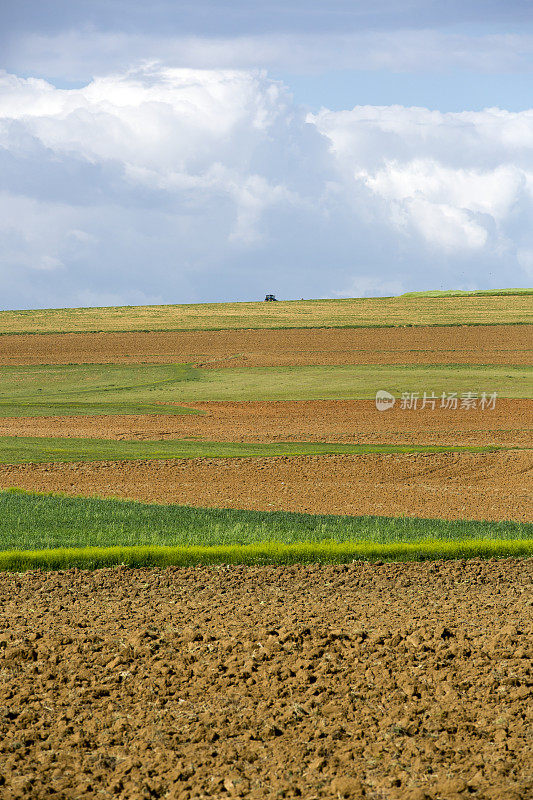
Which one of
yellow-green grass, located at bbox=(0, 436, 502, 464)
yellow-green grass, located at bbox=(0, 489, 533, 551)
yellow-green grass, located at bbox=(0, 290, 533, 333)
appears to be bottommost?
yellow-green grass, located at bbox=(0, 489, 533, 551)

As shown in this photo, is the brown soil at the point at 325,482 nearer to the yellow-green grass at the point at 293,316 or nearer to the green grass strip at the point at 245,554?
the green grass strip at the point at 245,554

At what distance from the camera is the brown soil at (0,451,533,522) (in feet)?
58.9

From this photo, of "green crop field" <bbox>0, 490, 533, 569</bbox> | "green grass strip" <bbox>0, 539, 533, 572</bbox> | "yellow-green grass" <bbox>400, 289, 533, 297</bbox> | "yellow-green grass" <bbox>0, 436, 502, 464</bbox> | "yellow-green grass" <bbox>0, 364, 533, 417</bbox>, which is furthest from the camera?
"yellow-green grass" <bbox>400, 289, 533, 297</bbox>

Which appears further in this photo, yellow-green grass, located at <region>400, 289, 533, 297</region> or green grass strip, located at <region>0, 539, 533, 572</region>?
yellow-green grass, located at <region>400, 289, 533, 297</region>

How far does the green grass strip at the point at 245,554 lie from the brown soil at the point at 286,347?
3843 cm

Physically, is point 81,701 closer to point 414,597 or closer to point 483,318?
point 414,597

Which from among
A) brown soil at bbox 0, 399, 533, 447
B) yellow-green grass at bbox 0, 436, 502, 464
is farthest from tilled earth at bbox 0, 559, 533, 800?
brown soil at bbox 0, 399, 533, 447

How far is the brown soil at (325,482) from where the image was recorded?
58.9 ft

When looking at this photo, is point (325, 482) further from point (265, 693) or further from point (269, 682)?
point (265, 693)

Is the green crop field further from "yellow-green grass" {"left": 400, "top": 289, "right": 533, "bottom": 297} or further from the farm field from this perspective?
"yellow-green grass" {"left": 400, "top": 289, "right": 533, "bottom": 297}

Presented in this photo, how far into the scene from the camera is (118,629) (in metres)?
9.20

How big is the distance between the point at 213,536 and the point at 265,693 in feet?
19.9

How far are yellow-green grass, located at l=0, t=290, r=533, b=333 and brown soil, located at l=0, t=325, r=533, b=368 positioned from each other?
→ 13.6 ft

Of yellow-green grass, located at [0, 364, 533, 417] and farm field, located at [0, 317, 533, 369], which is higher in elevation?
farm field, located at [0, 317, 533, 369]
